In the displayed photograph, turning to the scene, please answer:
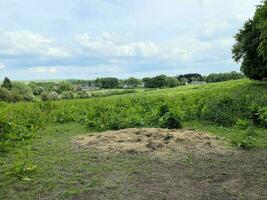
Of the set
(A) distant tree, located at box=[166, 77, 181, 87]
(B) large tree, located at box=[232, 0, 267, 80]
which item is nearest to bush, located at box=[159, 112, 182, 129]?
(B) large tree, located at box=[232, 0, 267, 80]

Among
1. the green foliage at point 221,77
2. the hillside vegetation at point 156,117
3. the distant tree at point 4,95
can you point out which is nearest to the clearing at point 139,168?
the hillside vegetation at point 156,117

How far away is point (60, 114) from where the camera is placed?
15.0 metres

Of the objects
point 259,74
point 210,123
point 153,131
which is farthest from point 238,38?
point 153,131

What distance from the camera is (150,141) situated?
8.94 meters

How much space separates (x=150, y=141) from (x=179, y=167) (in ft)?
6.36

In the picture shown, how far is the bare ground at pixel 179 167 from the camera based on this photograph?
562cm

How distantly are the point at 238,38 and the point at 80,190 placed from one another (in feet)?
120

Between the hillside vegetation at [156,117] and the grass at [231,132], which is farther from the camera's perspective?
the hillside vegetation at [156,117]

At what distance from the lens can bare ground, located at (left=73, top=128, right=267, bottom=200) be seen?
562 centimetres

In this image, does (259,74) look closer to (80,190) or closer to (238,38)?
(238,38)

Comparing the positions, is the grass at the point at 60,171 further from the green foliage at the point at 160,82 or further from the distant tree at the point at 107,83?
the green foliage at the point at 160,82

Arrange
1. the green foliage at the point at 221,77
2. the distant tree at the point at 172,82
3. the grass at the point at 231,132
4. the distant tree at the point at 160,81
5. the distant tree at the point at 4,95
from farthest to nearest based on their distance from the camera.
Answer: the green foliage at the point at 221,77 < the distant tree at the point at 172,82 < the distant tree at the point at 160,81 < the distant tree at the point at 4,95 < the grass at the point at 231,132

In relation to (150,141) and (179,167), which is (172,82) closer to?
(150,141)

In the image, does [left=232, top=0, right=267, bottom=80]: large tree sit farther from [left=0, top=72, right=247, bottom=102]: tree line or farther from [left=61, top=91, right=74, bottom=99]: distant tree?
[left=61, top=91, right=74, bottom=99]: distant tree
